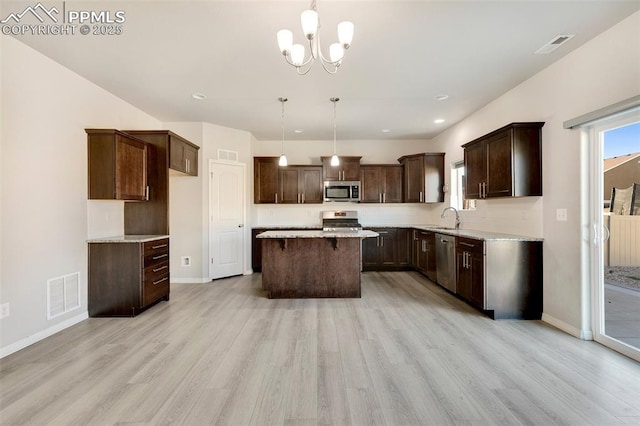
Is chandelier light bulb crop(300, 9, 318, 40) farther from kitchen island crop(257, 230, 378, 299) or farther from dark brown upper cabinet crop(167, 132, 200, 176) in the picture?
dark brown upper cabinet crop(167, 132, 200, 176)

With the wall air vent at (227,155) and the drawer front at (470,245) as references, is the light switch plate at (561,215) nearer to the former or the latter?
the drawer front at (470,245)

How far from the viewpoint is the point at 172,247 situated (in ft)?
16.6

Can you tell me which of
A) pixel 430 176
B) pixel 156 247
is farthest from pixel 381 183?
pixel 156 247

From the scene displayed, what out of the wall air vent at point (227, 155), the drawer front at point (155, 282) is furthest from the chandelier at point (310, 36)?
the wall air vent at point (227, 155)

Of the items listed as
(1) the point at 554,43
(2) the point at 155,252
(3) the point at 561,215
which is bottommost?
(2) the point at 155,252

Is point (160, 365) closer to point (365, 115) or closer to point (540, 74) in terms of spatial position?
point (365, 115)

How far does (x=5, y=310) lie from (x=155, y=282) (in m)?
1.36

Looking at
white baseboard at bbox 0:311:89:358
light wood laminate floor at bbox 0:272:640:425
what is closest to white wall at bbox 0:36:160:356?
white baseboard at bbox 0:311:89:358

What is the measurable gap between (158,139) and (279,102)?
1.77 metres

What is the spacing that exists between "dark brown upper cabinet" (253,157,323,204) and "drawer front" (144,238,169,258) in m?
2.37

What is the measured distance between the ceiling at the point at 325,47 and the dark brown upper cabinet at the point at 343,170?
1.62 meters

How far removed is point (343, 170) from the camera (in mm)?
6082

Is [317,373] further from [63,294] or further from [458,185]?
[458,185]

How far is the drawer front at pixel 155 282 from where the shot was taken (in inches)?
139
